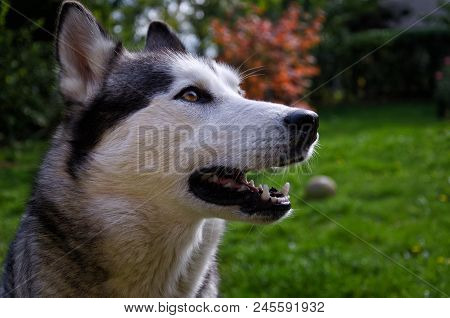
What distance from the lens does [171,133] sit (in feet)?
8.71

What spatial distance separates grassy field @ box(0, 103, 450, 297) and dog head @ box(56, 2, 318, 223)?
50 cm

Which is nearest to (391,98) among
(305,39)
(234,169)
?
(305,39)

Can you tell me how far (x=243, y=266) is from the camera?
4691mm

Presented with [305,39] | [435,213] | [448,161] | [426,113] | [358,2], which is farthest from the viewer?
[358,2]

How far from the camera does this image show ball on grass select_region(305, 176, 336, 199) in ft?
20.7

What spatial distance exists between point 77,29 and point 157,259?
1350mm

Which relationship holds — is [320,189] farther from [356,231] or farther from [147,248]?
[147,248]

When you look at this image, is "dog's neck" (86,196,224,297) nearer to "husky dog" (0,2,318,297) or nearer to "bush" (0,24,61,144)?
"husky dog" (0,2,318,297)

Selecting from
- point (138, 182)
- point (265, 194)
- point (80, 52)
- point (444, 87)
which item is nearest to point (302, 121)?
point (265, 194)

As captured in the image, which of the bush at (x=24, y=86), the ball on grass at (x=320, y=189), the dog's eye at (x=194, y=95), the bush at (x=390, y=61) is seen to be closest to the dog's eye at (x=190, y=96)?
the dog's eye at (x=194, y=95)

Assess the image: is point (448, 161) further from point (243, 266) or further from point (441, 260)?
point (243, 266)

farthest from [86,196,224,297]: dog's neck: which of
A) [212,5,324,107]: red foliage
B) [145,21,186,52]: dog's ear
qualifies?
[212,5,324,107]: red foliage

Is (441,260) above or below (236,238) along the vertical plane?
above

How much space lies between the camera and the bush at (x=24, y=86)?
562cm
